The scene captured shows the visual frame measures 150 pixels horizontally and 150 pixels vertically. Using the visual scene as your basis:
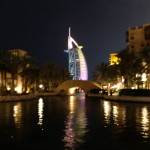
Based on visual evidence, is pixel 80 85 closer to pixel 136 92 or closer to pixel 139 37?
pixel 139 37

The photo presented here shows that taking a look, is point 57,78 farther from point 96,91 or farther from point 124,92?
point 124,92

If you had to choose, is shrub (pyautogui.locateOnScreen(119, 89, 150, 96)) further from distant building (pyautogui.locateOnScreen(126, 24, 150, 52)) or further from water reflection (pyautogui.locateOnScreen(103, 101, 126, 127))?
distant building (pyautogui.locateOnScreen(126, 24, 150, 52))

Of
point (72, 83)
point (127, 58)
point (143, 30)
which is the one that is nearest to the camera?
point (127, 58)

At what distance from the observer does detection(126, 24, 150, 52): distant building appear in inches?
3212

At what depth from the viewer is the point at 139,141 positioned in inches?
516

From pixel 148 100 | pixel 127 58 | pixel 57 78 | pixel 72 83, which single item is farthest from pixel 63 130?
pixel 57 78

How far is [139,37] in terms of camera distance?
8412 cm

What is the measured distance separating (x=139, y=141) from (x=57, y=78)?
299 ft

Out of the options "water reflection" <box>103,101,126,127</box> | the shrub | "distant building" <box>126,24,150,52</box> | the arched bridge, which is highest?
"distant building" <box>126,24,150,52</box>

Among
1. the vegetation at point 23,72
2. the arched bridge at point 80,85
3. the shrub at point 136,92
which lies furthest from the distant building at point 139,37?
the shrub at point 136,92

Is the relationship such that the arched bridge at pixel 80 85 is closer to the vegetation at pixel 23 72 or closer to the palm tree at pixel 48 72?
the palm tree at pixel 48 72

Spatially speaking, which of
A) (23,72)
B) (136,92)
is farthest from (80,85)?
(136,92)

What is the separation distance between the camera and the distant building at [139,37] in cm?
8157

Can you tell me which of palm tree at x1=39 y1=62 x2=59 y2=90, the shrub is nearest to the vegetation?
palm tree at x1=39 y1=62 x2=59 y2=90
